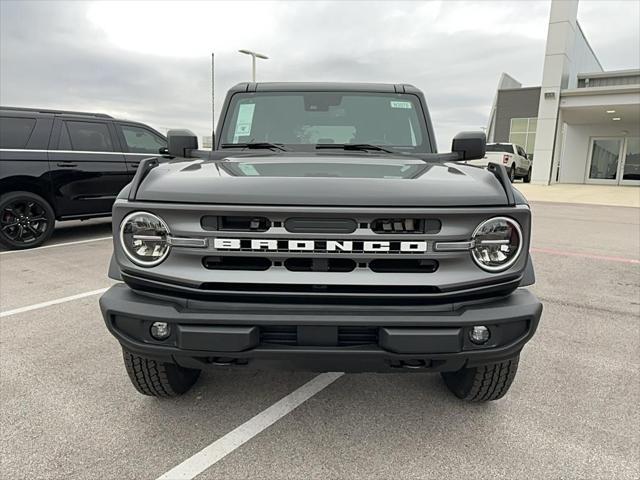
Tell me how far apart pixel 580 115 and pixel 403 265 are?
2292 centimetres

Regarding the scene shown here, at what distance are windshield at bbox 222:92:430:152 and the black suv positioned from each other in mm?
4566

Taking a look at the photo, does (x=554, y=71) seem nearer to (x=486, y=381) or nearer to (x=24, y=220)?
(x=24, y=220)

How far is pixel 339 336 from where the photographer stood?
1.86 m

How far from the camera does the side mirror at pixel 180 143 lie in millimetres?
3127

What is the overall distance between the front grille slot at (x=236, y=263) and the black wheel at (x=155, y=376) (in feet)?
2.08

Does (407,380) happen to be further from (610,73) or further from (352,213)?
(610,73)

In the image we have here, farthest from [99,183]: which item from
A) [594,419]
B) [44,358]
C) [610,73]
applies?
[610,73]

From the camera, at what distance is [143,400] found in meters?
2.60

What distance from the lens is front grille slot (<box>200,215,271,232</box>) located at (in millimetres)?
1917

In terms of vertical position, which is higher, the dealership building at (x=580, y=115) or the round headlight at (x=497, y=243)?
the dealership building at (x=580, y=115)

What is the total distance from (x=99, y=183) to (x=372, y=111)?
5534mm

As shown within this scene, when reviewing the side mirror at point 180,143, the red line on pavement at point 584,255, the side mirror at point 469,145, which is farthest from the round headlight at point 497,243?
the red line on pavement at point 584,255

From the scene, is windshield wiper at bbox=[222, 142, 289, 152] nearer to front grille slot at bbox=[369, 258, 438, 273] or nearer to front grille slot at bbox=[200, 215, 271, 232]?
front grille slot at bbox=[200, 215, 271, 232]

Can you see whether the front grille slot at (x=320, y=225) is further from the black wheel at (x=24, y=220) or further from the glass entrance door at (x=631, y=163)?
the glass entrance door at (x=631, y=163)
